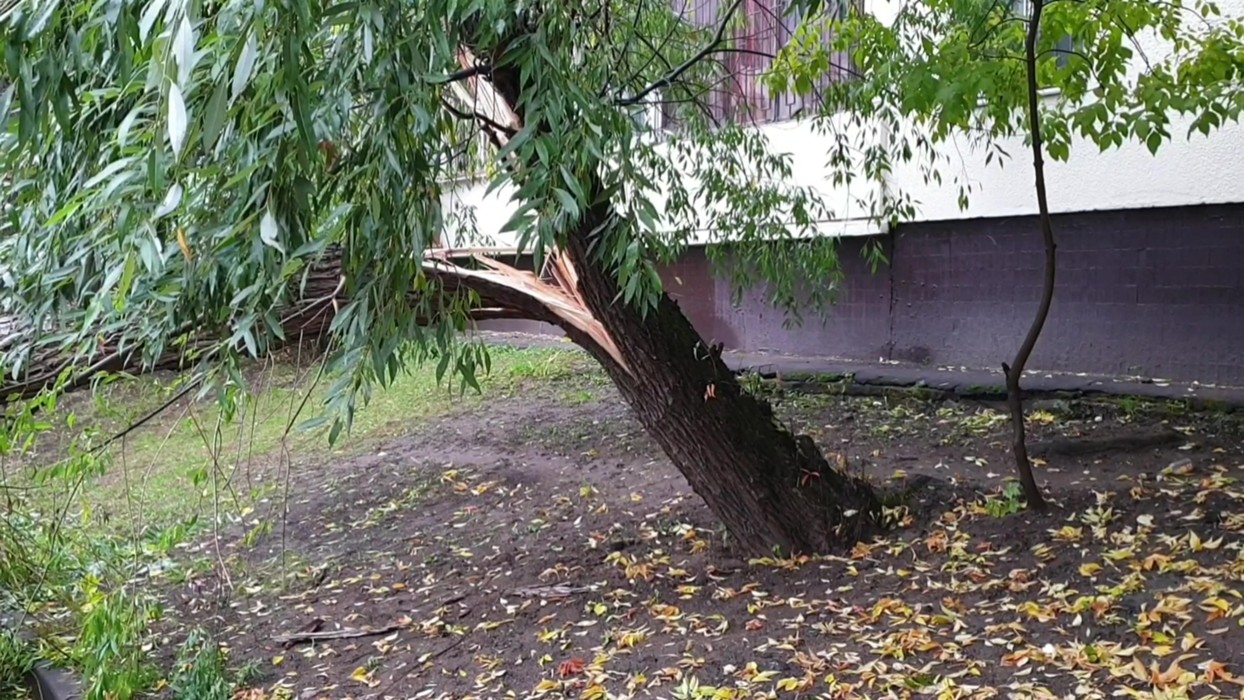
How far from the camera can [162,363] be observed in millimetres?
3646

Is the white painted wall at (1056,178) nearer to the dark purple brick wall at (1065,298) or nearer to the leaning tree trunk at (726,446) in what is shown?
the dark purple brick wall at (1065,298)

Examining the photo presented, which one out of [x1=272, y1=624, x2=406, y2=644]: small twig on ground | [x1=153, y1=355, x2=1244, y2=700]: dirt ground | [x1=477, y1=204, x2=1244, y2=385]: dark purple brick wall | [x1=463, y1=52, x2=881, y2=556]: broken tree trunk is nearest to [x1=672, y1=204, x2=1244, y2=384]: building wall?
[x1=477, y1=204, x2=1244, y2=385]: dark purple brick wall

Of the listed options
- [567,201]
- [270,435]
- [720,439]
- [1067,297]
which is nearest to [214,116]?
[567,201]

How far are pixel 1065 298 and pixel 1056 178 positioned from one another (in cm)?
Result: 86

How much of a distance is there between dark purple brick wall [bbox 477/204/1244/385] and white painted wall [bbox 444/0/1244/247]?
0.40 ft

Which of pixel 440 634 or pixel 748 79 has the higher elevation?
pixel 748 79

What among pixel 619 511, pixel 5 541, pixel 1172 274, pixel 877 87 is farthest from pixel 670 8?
pixel 5 541

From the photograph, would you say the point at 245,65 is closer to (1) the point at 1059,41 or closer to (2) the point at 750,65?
(1) the point at 1059,41

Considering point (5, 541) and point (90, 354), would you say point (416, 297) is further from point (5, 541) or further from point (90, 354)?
point (5, 541)

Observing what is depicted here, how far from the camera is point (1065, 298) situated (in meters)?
7.18

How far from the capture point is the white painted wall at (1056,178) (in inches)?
243

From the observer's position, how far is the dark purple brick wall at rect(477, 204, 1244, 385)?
632 cm

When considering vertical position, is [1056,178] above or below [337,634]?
above

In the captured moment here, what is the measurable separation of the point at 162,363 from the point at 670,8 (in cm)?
397
